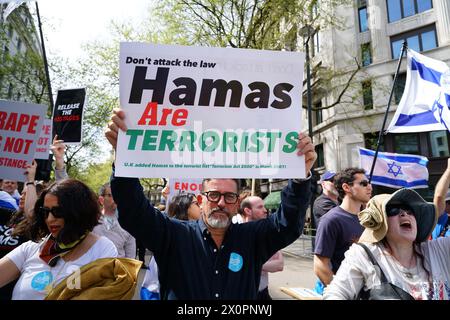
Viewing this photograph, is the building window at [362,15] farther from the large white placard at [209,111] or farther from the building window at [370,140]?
the large white placard at [209,111]

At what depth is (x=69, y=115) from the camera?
555cm

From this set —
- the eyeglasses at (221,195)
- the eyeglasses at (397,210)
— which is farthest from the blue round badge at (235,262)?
the eyeglasses at (397,210)

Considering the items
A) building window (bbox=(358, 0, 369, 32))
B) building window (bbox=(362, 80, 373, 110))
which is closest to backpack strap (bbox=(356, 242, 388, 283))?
building window (bbox=(362, 80, 373, 110))

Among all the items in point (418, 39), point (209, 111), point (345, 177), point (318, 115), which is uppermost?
point (418, 39)

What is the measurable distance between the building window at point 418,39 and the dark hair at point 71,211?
23215mm

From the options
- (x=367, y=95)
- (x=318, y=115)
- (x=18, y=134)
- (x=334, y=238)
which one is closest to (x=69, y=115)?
(x=18, y=134)

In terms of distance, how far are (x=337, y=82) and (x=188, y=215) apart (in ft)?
65.4

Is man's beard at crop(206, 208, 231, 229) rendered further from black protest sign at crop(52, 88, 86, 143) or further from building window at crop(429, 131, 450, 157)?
building window at crop(429, 131, 450, 157)

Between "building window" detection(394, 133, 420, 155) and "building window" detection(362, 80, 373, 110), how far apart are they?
105 inches

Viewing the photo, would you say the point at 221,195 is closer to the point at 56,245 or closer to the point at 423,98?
the point at 56,245

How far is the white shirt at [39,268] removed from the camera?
6.49 feet

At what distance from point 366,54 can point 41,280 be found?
23.8 meters

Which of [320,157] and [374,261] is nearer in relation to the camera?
[374,261]
